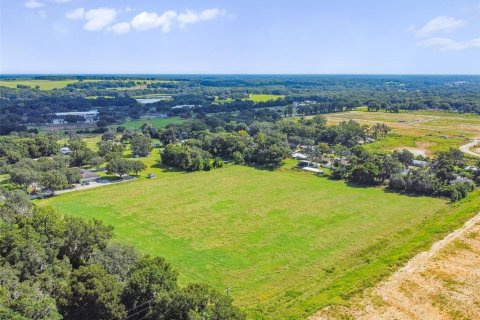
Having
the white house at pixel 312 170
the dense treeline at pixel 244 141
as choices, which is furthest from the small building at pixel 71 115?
the white house at pixel 312 170

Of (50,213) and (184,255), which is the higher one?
(50,213)

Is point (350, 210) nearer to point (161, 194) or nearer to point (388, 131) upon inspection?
point (161, 194)

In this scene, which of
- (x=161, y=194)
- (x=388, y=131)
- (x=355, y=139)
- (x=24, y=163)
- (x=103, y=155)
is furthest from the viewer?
(x=388, y=131)

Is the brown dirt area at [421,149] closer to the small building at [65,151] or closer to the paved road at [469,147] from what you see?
the paved road at [469,147]

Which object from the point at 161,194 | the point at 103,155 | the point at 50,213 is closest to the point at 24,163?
the point at 103,155

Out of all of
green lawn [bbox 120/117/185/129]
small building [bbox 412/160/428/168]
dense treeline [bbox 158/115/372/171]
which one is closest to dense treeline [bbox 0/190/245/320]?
dense treeline [bbox 158/115/372/171]

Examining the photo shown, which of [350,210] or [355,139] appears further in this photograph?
[355,139]

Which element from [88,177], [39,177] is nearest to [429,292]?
[39,177]
